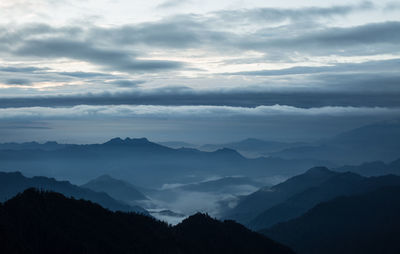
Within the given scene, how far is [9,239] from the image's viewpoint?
185 meters

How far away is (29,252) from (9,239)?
1147 centimetres

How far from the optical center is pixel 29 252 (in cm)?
18938
